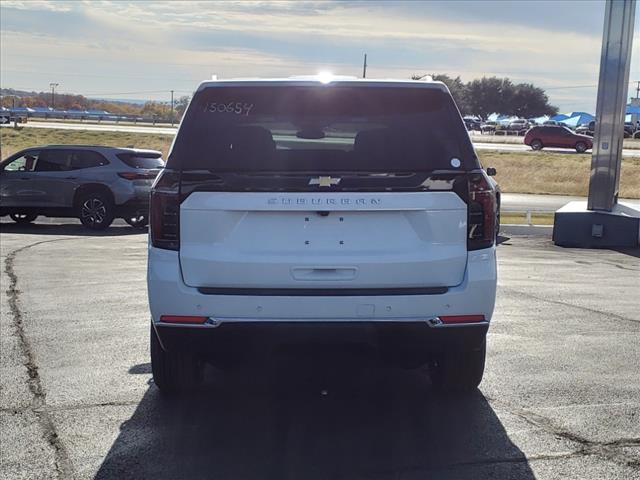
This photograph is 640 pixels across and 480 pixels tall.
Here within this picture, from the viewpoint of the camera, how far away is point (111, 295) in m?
9.16

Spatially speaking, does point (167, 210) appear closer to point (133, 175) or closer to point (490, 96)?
point (133, 175)

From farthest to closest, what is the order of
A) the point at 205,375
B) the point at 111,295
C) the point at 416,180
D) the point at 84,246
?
1. the point at 84,246
2. the point at 111,295
3. the point at 205,375
4. the point at 416,180

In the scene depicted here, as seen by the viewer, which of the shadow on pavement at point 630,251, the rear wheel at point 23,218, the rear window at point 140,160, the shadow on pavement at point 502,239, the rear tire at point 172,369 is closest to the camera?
the rear tire at point 172,369

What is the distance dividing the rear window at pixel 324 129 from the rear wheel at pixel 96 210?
12.5 meters

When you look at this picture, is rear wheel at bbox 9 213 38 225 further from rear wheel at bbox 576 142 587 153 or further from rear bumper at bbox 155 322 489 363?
rear wheel at bbox 576 142 587 153

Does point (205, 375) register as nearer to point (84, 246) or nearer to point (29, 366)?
point (29, 366)

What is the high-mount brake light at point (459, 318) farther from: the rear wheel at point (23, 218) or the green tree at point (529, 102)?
the green tree at point (529, 102)

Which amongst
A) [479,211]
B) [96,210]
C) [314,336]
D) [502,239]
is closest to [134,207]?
[96,210]

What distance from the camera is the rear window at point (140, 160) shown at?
56.1 feet

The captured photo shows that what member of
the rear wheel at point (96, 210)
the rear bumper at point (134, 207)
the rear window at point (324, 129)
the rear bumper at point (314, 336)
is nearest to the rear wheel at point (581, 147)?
the rear bumper at point (134, 207)

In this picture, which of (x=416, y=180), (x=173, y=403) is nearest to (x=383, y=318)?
(x=416, y=180)

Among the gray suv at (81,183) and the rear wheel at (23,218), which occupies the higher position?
the gray suv at (81,183)

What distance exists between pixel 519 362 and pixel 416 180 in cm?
244

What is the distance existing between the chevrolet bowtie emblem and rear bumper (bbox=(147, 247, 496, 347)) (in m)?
0.59
